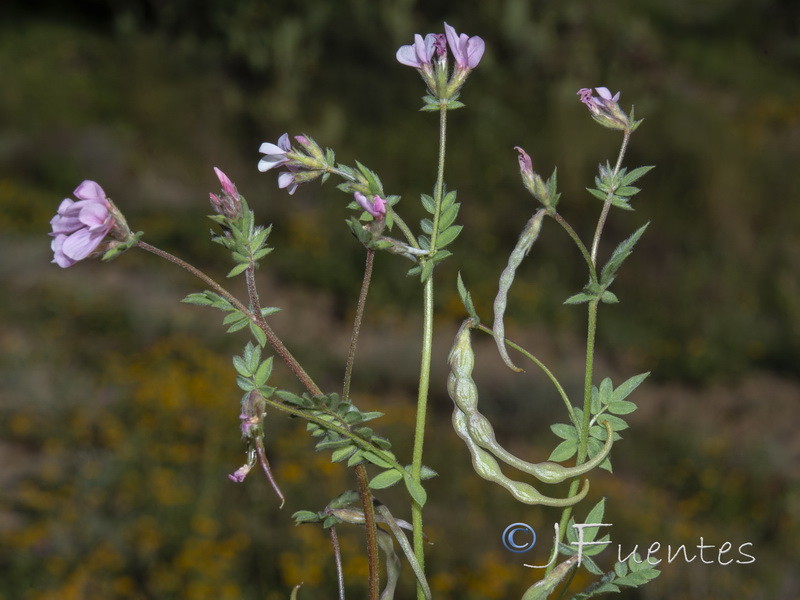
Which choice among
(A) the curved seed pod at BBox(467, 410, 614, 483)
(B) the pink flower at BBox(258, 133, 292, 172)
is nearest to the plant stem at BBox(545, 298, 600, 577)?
(A) the curved seed pod at BBox(467, 410, 614, 483)

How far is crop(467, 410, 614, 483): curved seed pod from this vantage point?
1.84 ft

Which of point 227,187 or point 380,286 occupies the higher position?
point 227,187

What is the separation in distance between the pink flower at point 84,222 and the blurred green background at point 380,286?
2.21m

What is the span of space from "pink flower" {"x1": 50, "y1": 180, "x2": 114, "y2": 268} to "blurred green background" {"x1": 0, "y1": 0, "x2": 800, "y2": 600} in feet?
7.27

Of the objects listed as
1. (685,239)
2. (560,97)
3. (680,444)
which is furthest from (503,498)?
(560,97)

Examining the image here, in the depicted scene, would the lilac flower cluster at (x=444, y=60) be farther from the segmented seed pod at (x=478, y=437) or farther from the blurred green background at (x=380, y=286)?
the blurred green background at (x=380, y=286)

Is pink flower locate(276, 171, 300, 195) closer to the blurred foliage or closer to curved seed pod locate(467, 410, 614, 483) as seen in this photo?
curved seed pod locate(467, 410, 614, 483)

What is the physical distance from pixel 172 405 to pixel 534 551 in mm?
1569

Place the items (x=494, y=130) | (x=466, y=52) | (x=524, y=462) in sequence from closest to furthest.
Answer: (x=524, y=462) < (x=466, y=52) < (x=494, y=130)

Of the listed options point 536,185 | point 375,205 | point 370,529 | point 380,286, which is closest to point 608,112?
point 536,185

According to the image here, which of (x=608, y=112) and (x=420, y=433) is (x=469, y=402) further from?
(x=608, y=112)

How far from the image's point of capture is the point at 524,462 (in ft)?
1.82

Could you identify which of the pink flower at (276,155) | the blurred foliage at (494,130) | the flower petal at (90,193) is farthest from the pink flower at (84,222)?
the blurred foliage at (494,130)

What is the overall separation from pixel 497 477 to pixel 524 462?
21 mm
